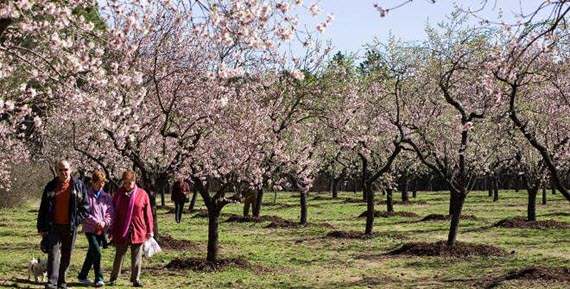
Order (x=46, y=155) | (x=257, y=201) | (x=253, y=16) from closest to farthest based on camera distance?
1. (x=253, y=16)
2. (x=257, y=201)
3. (x=46, y=155)

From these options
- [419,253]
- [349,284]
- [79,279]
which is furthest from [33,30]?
[419,253]

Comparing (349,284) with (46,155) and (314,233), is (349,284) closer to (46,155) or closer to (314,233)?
(314,233)

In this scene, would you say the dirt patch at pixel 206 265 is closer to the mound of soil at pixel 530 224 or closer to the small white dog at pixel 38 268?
the small white dog at pixel 38 268

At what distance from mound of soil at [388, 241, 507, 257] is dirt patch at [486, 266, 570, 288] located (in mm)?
3412

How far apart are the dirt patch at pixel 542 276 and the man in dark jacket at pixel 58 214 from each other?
752 centimetres

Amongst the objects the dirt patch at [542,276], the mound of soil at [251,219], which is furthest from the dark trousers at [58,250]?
the mound of soil at [251,219]

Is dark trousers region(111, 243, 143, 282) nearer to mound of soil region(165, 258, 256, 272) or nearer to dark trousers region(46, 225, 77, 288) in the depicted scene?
dark trousers region(46, 225, 77, 288)

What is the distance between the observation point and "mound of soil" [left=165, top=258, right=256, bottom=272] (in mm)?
14562

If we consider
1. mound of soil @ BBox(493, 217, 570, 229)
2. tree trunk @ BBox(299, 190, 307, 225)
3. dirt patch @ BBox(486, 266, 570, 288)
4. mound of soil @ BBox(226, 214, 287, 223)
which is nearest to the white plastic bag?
dirt patch @ BBox(486, 266, 570, 288)

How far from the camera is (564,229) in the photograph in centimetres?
2486

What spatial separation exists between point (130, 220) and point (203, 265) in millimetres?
3717

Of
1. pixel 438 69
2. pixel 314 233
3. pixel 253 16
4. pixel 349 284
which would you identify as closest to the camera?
pixel 253 16

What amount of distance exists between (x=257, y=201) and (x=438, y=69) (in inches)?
514

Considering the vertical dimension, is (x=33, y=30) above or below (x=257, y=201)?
above
